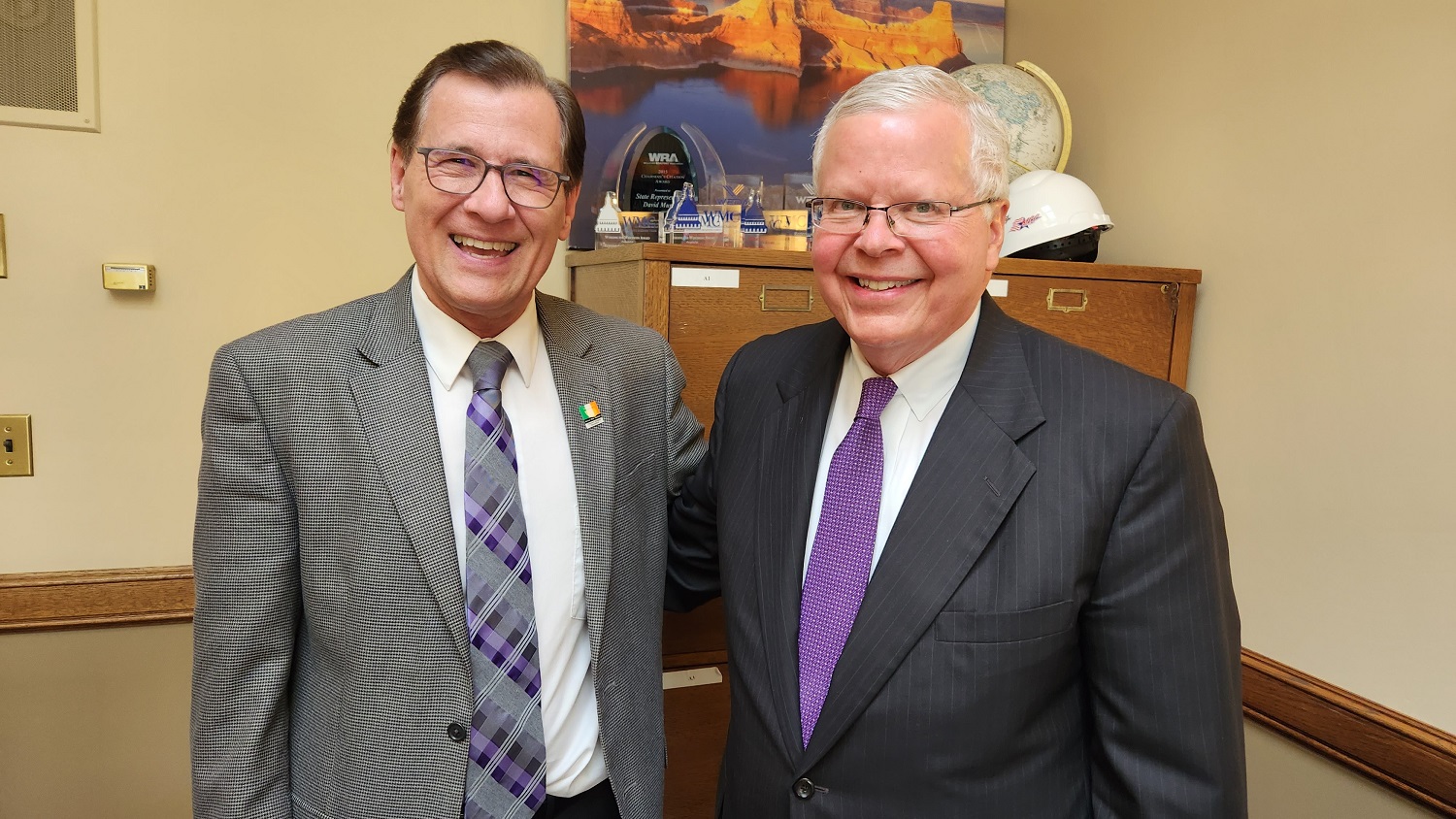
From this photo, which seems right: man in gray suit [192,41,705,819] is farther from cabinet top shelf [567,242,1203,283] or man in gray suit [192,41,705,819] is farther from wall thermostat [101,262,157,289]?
wall thermostat [101,262,157,289]

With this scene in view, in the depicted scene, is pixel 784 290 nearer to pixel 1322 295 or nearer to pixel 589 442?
pixel 589 442

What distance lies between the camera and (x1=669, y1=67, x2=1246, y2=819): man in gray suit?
1073 mm

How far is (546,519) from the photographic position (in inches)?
49.4

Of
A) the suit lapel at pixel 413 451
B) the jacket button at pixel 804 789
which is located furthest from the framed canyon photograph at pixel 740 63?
the jacket button at pixel 804 789

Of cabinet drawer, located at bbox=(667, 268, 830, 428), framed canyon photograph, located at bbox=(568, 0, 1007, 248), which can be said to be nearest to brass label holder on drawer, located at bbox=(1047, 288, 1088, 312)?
cabinet drawer, located at bbox=(667, 268, 830, 428)

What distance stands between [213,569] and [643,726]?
0.64 metres

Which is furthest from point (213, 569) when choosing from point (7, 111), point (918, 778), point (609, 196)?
point (7, 111)

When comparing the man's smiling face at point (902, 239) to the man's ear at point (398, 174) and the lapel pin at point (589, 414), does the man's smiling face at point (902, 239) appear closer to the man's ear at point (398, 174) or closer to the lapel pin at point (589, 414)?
the lapel pin at point (589, 414)

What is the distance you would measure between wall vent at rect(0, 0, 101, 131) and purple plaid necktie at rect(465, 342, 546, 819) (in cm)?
154

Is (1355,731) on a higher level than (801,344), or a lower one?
lower

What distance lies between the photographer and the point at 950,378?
1235 millimetres

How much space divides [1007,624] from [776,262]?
3.15ft

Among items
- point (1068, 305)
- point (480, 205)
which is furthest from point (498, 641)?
point (1068, 305)

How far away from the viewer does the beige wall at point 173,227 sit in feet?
6.67
